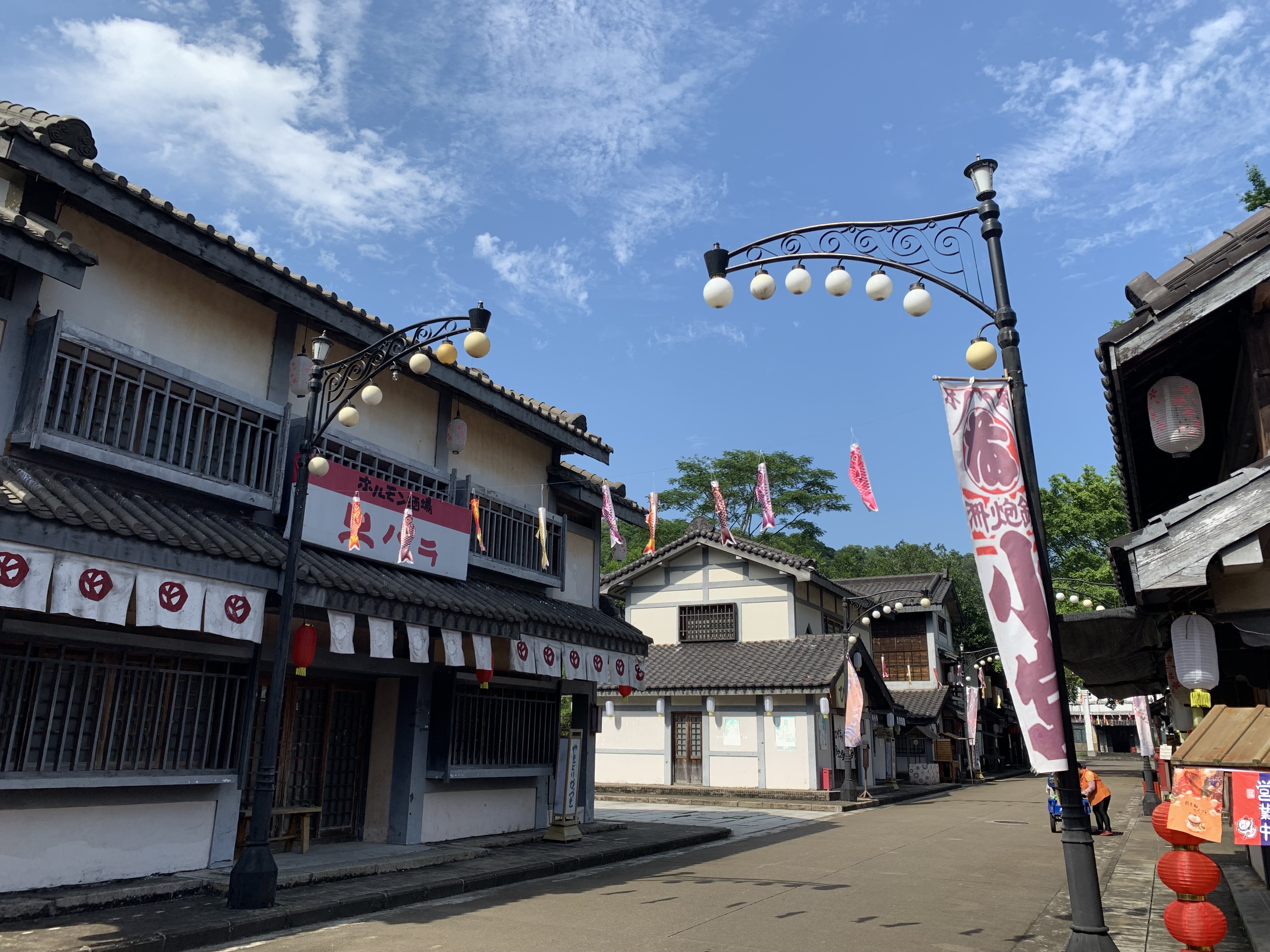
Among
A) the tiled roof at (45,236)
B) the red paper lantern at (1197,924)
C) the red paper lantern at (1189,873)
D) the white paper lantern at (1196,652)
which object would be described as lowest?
the red paper lantern at (1197,924)

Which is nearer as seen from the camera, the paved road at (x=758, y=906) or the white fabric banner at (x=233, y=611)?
the paved road at (x=758, y=906)

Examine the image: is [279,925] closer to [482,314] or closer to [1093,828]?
[482,314]

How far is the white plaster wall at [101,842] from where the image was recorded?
8.53 m

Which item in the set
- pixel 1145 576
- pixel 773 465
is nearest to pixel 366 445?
pixel 1145 576

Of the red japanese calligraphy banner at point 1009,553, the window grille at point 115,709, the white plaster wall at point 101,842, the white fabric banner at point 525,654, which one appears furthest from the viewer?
the white fabric banner at point 525,654

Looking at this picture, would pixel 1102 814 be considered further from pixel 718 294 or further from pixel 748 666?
pixel 718 294

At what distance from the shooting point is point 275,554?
10.2 meters

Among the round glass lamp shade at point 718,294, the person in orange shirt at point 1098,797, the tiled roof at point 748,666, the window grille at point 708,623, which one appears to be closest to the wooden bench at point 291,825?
the round glass lamp shade at point 718,294

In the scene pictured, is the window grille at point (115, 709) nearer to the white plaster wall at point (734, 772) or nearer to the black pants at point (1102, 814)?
the black pants at point (1102, 814)

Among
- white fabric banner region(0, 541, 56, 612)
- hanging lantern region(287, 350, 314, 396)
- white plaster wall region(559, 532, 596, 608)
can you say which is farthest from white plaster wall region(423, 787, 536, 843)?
white fabric banner region(0, 541, 56, 612)

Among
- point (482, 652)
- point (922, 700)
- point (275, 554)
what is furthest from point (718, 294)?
point (922, 700)

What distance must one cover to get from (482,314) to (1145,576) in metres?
6.98

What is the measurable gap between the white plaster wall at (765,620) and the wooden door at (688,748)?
13.0 feet

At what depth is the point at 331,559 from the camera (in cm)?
1173
